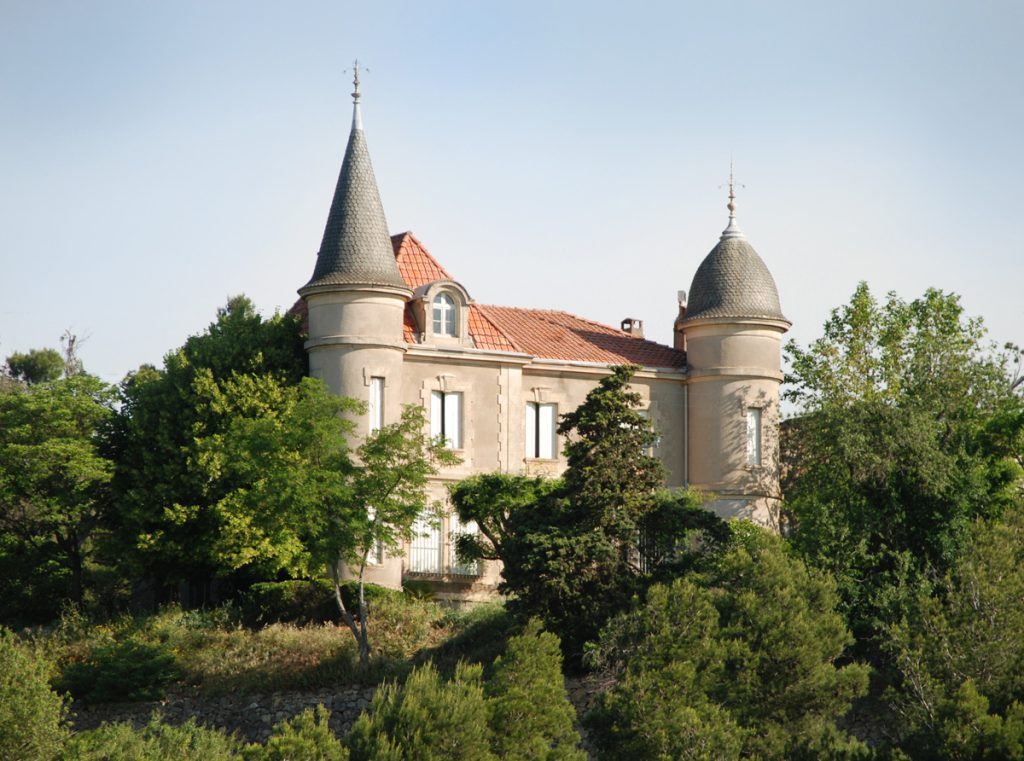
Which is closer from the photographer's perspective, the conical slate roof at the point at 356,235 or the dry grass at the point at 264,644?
the dry grass at the point at 264,644

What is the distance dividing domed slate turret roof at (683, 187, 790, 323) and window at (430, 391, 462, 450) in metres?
8.28

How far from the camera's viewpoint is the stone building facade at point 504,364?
47281 mm

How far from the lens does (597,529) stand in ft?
131

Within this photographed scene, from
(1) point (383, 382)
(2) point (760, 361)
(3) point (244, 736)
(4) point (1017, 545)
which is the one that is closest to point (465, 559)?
(1) point (383, 382)

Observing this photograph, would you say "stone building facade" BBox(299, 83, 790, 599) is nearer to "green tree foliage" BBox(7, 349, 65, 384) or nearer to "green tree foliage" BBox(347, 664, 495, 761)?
"green tree foliage" BBox(347, 664, 495, 761)

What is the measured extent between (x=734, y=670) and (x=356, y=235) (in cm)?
1838

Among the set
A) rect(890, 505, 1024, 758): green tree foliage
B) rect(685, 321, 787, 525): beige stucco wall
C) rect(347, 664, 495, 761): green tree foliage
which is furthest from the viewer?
rect(685, 321, 787, 525): beige stucco wall

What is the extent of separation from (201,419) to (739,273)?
17.5 meters

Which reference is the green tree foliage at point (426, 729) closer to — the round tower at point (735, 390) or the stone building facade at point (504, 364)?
the stone building facade at point (504, 364)

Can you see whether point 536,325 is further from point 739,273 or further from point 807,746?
point 807,746

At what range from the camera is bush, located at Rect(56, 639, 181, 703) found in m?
42.1

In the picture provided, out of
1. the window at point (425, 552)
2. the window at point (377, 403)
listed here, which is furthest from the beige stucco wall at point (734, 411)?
the window at point (377, 403)

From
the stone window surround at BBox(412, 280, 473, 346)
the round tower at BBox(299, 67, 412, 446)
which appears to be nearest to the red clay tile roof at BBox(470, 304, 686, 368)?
the stone window surround at BBox(412, 280, 473, 346)

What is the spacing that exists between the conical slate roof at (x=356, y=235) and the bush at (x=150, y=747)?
16.9 m
